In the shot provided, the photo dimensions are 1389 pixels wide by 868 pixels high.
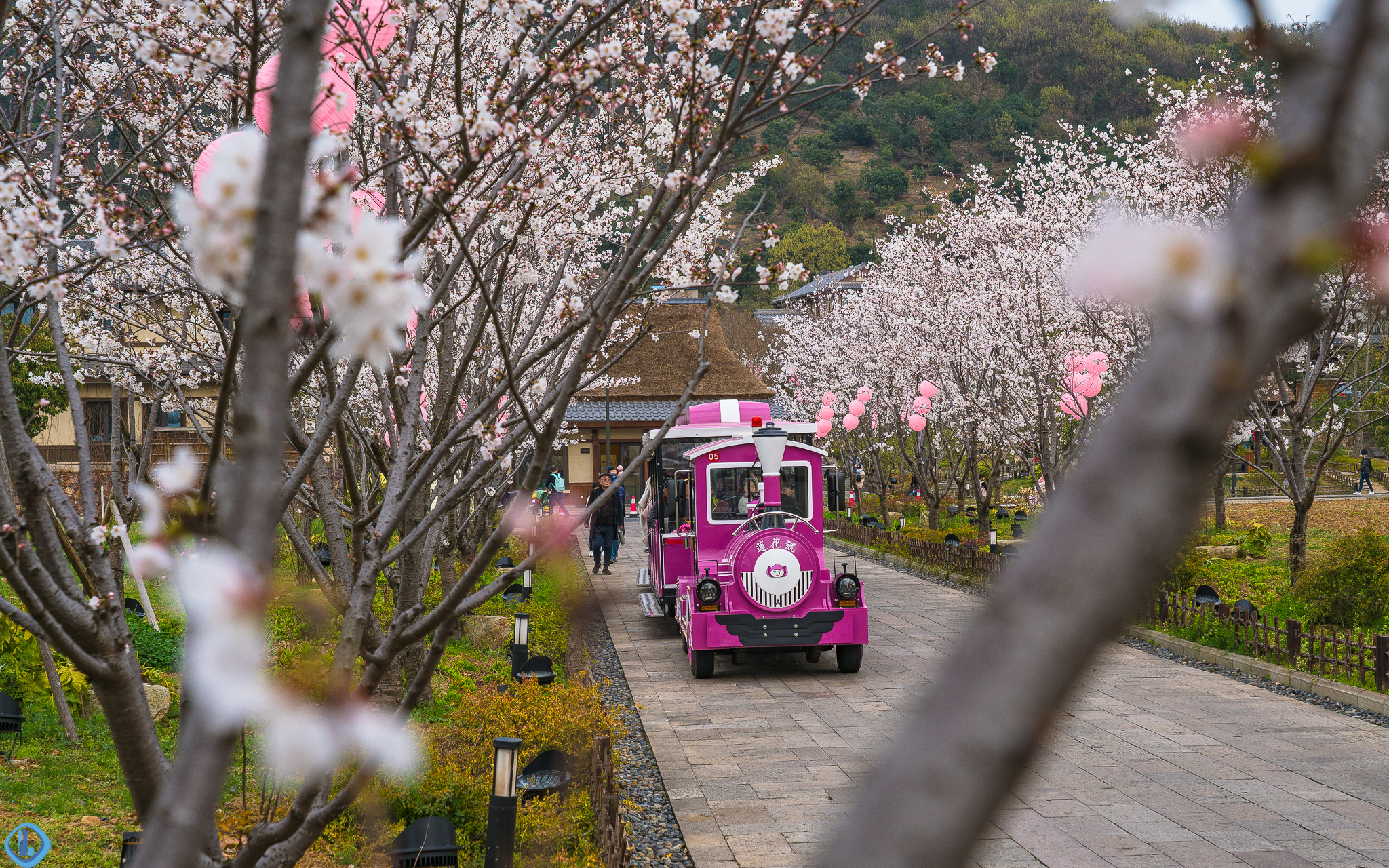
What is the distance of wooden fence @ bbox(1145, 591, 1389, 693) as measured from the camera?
879cm

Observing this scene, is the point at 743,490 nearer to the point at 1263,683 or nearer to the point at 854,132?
the point at 1263,683

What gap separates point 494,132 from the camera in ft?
10.5

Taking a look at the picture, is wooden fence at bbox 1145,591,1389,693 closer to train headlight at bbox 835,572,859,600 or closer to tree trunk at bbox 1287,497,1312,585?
tree trunk at bbox 1287,497,1312,585

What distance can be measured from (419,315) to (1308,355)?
14.0 metres

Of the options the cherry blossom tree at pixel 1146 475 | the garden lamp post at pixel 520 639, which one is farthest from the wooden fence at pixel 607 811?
the cherry blossom tree at pixel 1146 475

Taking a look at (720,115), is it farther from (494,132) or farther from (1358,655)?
(1358,655)

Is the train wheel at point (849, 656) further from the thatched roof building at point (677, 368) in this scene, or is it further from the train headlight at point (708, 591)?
the thatched roof building at point (677, 368)

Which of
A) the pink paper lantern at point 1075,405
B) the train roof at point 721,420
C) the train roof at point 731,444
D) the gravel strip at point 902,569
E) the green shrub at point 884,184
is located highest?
the green shrub at point 884,184

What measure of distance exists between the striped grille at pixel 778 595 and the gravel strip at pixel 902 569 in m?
5.29

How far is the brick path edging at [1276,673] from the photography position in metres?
8.52

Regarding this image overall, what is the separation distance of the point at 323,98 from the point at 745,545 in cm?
770

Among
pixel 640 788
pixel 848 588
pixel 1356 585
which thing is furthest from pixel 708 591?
pixel 1356 585

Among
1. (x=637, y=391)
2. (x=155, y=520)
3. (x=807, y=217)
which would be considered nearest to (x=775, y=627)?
(x=155, y=520)

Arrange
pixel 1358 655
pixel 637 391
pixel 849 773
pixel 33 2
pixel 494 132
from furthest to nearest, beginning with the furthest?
pixel 637 391
pixel 1358 655
pixel 849 773
pixel 33 2
pixel 494 132
